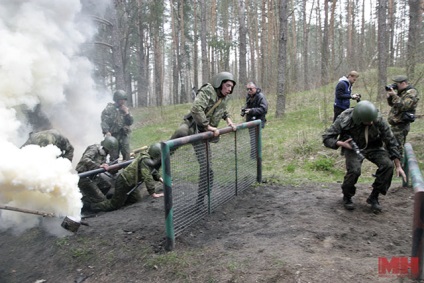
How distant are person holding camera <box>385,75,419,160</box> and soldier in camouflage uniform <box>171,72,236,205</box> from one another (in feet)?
10.7

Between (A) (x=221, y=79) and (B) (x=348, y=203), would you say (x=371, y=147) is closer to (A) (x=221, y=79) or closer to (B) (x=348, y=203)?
(B) (x=348, y=203)

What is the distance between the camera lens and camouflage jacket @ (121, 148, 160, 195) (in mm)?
6039

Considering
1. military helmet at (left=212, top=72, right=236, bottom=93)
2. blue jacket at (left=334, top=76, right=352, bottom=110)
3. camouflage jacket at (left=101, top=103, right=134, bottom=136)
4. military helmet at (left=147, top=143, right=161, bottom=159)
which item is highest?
military helmet at (left=212, top=72, right=236, bottom=93)

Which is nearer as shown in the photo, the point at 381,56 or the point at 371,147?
the point at 371,147

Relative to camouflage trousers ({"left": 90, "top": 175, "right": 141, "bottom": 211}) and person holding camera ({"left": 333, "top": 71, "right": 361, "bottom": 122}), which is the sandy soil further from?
person holding camera ({"left": 333, "top": 71, "right": 361, "bottom": 122})

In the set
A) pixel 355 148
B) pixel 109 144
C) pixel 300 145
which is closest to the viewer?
pixel 355 148

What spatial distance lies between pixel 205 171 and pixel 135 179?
170 cm

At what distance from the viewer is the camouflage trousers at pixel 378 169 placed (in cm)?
492

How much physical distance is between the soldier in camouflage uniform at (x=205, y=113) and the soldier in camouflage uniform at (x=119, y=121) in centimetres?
344

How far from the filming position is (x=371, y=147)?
514 centimetres

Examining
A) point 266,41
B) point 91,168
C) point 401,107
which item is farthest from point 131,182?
point 266,41

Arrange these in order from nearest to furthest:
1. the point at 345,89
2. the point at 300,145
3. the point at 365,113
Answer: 1. the point at 365,113
2. the point at 345,89
3. the point at 300,145

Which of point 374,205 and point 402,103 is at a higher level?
point 402,103

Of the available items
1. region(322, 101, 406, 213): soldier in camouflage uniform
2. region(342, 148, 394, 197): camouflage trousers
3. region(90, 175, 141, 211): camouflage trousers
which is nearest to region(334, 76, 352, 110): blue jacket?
region(322, 101, 406, 213): soldier in camouflage uniform
